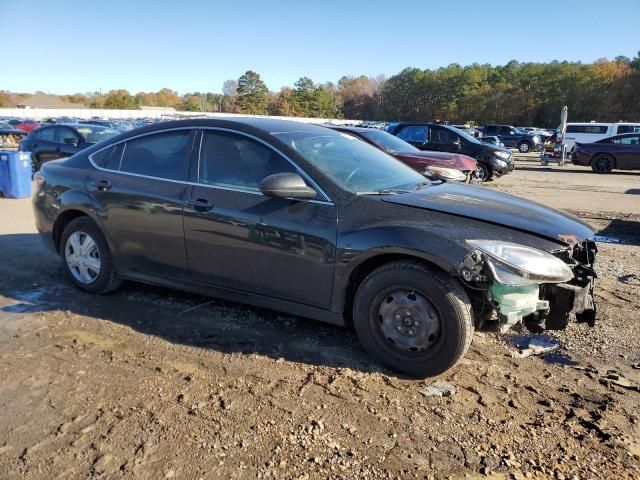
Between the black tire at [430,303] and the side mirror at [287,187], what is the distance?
735mm

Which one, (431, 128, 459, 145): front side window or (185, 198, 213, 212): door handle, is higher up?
(431, 128, 459, 145): front side window

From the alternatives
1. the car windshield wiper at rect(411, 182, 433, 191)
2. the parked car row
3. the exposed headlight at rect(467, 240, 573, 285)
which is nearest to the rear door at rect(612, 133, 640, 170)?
the parked car row

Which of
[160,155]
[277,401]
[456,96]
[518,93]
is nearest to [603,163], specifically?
[160,155]

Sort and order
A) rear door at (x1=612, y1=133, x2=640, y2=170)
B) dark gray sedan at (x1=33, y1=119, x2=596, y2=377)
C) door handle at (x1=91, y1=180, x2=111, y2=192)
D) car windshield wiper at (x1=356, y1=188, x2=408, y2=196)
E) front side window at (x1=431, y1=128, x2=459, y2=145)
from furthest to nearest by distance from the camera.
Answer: rear door at (x1=612, y1=133, x2=640, y2=170)
front side window at (x1=431, y1=128, x2=459, y2=145)
door handle at (x1=91, y1=180, x2=111, y2=192)
car windshield wiper at (x1=356, y1=188, x2=408, y2=196)
dark gray sedan at (x1=33, y1=119, x2=596, y2=377)

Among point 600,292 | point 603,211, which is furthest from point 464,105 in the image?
point 600,292

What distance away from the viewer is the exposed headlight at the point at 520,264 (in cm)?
301

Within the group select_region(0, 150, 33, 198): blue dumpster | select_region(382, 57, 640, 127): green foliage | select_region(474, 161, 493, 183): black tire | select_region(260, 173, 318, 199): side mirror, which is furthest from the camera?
select_region(382, 57, 640, 127): green foliage

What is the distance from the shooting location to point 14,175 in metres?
10.8

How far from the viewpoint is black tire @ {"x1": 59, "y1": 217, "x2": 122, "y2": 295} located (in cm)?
463

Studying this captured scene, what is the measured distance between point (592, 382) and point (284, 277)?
7.09 ft

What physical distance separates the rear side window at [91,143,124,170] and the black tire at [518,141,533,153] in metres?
34.2

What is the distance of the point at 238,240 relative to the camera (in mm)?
3771

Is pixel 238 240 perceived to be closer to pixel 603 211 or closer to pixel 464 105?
pixel 603 211

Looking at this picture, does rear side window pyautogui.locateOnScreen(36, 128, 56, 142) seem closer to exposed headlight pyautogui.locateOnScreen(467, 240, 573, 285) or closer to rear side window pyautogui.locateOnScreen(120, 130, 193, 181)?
rear side window pyautogui.locateOnScreen(120, 130, 193, 181)
